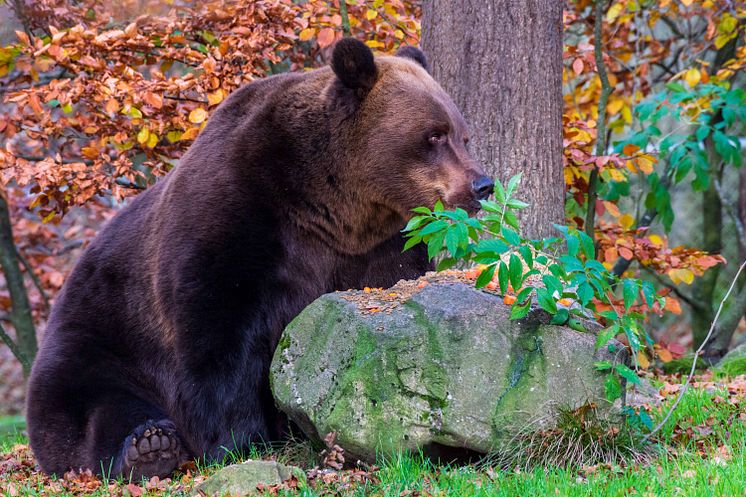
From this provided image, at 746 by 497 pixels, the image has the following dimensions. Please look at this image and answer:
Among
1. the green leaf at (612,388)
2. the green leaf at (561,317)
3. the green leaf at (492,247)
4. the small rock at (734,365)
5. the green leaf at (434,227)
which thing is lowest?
the small rock at (734,365)

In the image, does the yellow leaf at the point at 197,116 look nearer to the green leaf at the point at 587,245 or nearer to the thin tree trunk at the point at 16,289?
the green leaf at the point at 587,245

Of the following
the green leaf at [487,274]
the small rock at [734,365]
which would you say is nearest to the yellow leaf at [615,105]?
the small rock at [734,365]

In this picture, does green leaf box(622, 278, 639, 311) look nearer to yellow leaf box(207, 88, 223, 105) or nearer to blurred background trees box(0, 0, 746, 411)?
blurred background trees box(0, 0, 746, 411)

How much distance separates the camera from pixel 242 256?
451cm

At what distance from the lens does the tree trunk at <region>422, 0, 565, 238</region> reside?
5438mm

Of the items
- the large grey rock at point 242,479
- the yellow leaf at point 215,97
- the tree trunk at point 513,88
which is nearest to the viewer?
the large grey rock at point 242,479

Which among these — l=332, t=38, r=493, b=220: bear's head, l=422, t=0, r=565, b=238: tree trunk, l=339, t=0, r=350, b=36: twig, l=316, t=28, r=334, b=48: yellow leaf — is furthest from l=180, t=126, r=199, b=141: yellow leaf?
l=422, t=0, r=565, b=238: tree trunk

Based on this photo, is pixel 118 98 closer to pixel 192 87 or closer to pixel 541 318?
pixel 192 87

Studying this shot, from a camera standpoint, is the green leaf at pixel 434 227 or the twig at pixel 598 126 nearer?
the green leaf at pixel 434 227

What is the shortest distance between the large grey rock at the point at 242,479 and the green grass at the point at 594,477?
0.44ft

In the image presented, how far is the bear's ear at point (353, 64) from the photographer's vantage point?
4.71 metres

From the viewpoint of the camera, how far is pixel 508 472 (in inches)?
146

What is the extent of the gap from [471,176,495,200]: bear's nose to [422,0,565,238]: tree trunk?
95cm

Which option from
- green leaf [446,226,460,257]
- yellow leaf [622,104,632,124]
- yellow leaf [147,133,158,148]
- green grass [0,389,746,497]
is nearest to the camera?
green grass [0,389,746,497]
